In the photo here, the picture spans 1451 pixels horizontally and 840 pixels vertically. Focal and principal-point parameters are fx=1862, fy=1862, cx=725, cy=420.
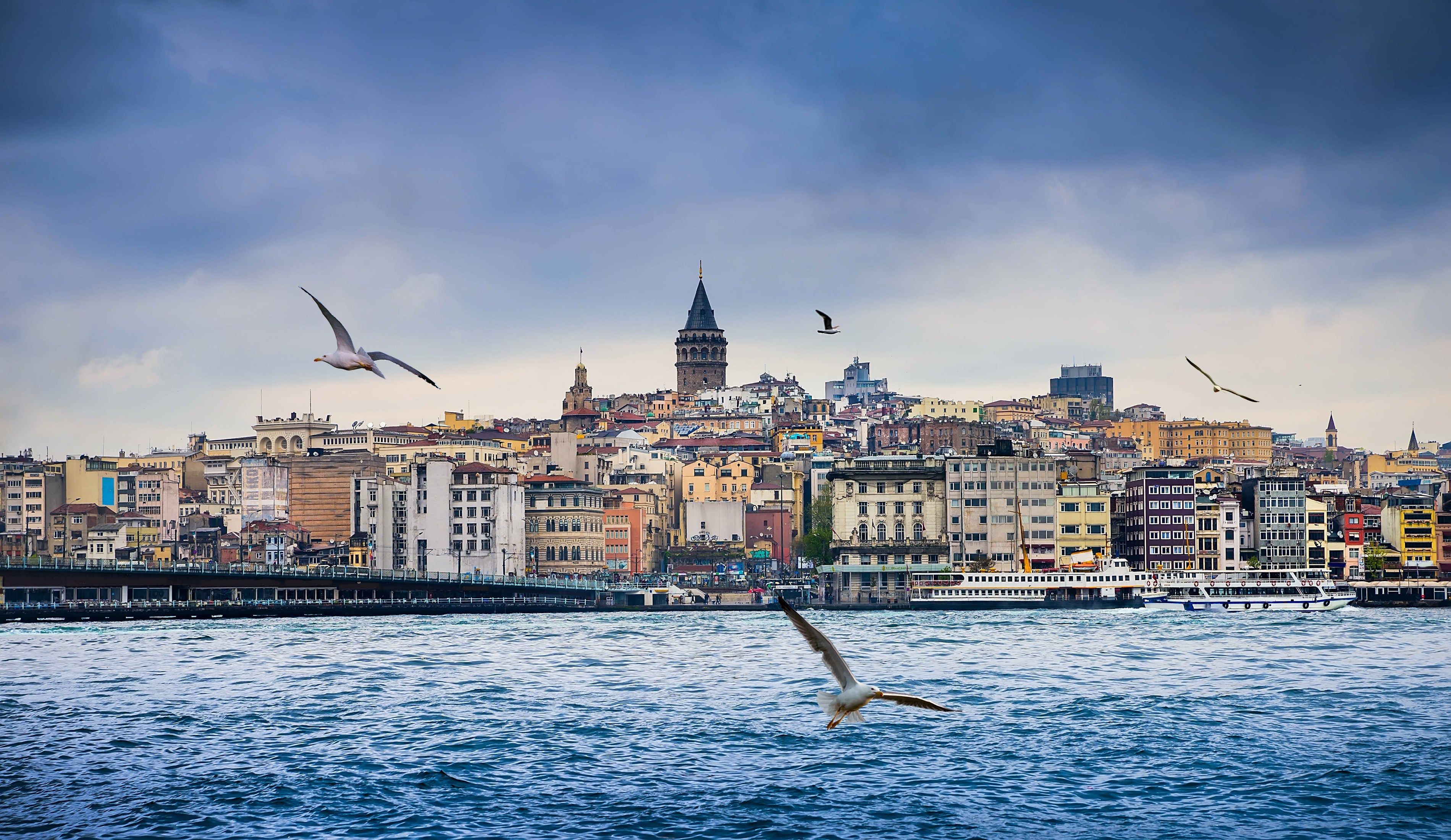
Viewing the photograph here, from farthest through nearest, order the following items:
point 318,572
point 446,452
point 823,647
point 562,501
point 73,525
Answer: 1. point 446,452
2. point 73,525
3. point 562,501
4. point 318,572
5. point 823,647

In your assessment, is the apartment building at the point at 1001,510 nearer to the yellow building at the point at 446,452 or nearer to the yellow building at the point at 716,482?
the yellow building at the point at 716,482

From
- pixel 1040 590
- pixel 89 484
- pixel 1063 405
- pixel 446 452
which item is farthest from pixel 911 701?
pixel 1063 405

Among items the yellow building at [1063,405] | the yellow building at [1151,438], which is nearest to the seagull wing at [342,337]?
the yellow building at [1151,438]

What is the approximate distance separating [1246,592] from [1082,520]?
918cm

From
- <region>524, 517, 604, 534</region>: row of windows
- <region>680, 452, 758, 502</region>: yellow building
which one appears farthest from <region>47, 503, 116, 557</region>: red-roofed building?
<region>680, 452, 758, 502</region>: yellow building

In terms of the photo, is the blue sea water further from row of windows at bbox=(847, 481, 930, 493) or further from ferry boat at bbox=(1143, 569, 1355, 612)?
row of windows at bbox=(847, 481, 930, 493)

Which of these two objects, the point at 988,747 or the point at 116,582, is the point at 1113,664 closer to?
the point at 988,747

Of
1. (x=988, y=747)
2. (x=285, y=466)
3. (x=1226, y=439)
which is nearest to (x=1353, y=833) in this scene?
(x=988, y=747)

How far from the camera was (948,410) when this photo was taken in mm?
145125

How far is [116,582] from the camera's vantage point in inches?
2913

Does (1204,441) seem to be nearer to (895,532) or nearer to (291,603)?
(895,532)

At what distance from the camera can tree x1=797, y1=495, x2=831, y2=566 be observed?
92625 millimetres

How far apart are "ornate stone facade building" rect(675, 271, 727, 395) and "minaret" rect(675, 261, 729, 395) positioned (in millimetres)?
37

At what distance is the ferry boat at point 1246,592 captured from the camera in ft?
256
